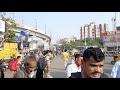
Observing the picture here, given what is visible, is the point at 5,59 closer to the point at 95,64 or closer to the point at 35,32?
the point at 95,64

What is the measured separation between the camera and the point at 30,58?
3299 mm

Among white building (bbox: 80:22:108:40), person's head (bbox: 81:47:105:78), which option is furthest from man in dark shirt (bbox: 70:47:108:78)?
white building (bbox: 80:22:108:40)

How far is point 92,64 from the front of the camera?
1.96 meters

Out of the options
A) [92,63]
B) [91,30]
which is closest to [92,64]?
[92,63]

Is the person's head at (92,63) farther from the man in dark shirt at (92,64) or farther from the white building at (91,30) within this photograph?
the white building at (91,30)

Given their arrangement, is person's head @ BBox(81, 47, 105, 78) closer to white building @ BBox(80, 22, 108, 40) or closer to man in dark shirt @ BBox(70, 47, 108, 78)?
man in dark shirt @ BBox(70, 47, 108, 78)

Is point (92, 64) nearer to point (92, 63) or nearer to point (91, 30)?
point (92, 63)

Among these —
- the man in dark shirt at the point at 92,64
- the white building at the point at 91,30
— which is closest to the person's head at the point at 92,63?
the man in dark shirt at the point at 92,64

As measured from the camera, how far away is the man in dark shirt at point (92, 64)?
192 cm

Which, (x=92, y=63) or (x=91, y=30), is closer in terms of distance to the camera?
(x=92, y=63)

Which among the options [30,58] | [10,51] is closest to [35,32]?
[10,51]

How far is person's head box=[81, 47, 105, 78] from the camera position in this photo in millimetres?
1916
